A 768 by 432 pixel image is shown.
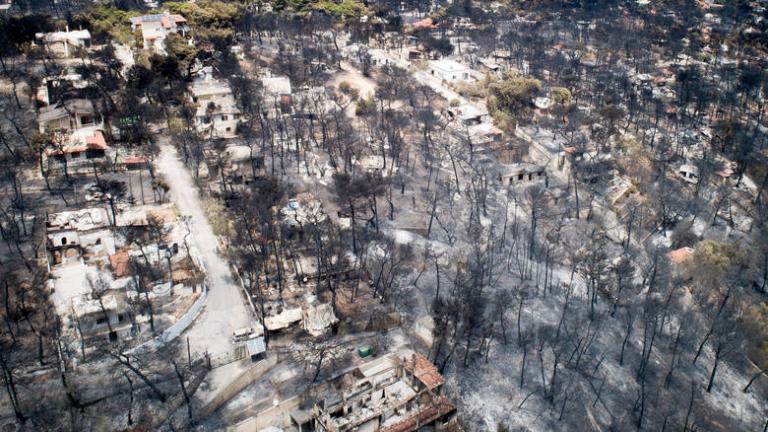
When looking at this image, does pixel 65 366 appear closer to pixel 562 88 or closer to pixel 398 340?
pixel 398 340

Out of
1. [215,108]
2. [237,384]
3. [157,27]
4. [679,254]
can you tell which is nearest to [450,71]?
[215,108]

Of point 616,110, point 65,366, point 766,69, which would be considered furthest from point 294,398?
point 766,69

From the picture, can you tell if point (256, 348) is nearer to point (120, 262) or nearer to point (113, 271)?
point (113, 271)

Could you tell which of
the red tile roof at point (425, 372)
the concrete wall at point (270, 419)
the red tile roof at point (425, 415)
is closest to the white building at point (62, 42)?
the concrete wall at point (270, 419)

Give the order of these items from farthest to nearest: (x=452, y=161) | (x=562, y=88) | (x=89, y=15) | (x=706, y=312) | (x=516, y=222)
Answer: (x=89, y=15) → (x=562, y=88) → (x=452, y=161) → (x=516, y=222) → (x=706, y=312)

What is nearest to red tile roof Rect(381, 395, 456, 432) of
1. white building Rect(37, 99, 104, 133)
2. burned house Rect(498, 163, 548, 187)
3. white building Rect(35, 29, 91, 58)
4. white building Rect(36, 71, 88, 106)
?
burned house Rect(498, 163, 548, 187)

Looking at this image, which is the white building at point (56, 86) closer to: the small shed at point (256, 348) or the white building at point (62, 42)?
the white building at point (62, 42)
